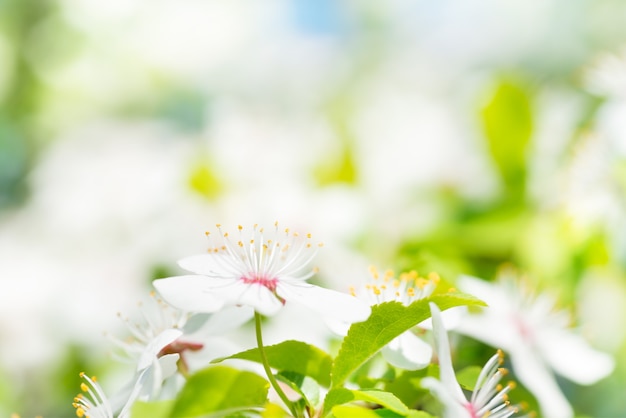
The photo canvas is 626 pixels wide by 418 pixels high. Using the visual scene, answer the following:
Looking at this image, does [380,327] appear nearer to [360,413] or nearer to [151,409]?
[360,413]

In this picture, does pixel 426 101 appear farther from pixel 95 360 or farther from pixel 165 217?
pixel 95 360

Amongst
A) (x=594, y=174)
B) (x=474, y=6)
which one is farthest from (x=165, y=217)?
(x=474, y=6)

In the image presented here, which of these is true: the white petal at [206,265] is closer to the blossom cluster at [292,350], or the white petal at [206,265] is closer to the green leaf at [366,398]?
the blossom cluster at [292,350]

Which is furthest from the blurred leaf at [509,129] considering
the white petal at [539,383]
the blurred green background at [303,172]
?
the white petal at [539,383]

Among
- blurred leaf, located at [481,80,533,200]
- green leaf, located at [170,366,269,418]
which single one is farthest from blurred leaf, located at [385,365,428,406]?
blurred leaf, located at [481,80,533,200]

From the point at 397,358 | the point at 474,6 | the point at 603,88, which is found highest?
the point at 474,6

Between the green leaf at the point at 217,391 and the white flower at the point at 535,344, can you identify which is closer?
the green leaf at the point at 217,391
